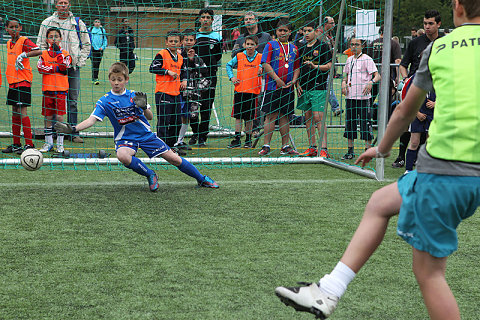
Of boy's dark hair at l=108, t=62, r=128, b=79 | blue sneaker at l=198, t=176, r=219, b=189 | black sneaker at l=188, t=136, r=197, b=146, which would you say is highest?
boy's dark hair at l=108, t=62, r=128, b=79

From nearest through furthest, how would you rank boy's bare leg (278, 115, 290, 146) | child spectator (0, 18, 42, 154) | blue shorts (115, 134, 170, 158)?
blue shorts (115, 134, 170, 158), child spectator (0, 18, 42, 154), boy's bare leg (278, 115, 290, 146)

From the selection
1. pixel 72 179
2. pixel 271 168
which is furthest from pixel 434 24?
pixel 72 179

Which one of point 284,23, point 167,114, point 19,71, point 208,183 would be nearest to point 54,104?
point 19,71

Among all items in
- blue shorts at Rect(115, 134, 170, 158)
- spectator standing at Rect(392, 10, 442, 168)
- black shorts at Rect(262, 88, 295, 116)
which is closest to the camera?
blue shorts at Rect(115, 134, 170, 158)

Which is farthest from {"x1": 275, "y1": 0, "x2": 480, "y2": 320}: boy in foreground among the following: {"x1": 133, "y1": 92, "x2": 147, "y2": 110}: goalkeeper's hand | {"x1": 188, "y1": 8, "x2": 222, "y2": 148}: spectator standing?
{"x1": 188, "y1": 8, "x2": 222, "y2": 148}: spectator standing

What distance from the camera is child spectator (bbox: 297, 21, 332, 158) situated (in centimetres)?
881

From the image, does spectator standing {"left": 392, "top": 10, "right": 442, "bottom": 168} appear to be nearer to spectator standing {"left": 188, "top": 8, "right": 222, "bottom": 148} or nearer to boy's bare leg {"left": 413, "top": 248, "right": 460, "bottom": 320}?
spectator standing {"left": 188, "top": 8, "right": 222, "bottom": 148}

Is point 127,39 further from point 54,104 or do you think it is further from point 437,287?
point 437,287

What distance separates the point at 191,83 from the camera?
9.33m

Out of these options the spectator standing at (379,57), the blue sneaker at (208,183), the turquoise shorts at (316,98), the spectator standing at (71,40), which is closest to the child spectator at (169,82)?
the spectator standing at (71,40)

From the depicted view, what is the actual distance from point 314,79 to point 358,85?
0.64 meters

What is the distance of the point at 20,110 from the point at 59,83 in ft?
2.09

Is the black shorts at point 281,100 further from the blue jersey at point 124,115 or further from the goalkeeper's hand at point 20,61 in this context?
the goalkeeper's hand at point 20,61

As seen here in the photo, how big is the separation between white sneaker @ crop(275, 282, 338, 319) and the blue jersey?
13.5ft
